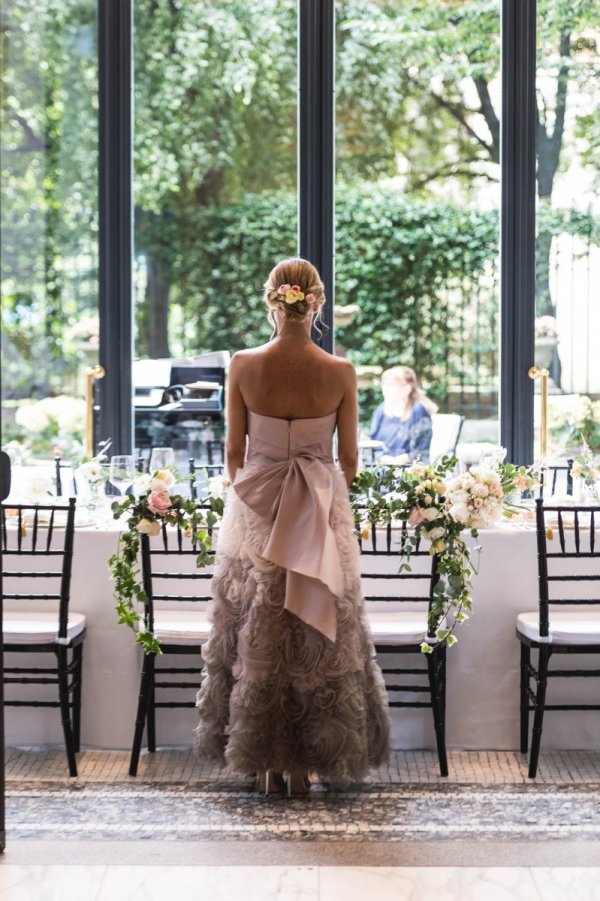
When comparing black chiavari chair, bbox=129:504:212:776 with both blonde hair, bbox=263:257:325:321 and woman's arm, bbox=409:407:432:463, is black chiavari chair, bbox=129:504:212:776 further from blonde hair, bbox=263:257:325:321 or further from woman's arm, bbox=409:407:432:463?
woman's arm, bbox=409:407:432:463

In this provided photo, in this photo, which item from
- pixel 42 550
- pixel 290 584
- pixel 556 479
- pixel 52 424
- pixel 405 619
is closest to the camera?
pixel 290 584

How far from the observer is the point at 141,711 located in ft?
12.8

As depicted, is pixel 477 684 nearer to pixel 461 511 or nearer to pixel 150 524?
pixel 461 511

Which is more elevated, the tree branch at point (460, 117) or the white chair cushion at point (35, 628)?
the tree branch at point (460, 117)

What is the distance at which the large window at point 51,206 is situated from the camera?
5.27 metres

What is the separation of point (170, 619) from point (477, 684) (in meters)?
1.11

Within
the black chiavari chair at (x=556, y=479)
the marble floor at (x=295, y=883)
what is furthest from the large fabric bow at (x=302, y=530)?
the black chiavari chair at (x=556, y=479)

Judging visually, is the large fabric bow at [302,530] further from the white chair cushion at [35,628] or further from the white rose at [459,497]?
the white chair cushion at [35,628]

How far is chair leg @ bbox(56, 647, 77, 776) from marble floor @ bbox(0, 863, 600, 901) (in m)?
0.87

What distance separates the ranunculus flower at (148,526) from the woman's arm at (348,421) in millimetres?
651

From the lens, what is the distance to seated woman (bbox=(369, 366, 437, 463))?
17.5 ft

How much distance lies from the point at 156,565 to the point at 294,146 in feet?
7.03

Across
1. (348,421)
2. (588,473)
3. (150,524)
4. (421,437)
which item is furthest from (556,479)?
(150,524)

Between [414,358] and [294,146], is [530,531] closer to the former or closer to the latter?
[414,358]
